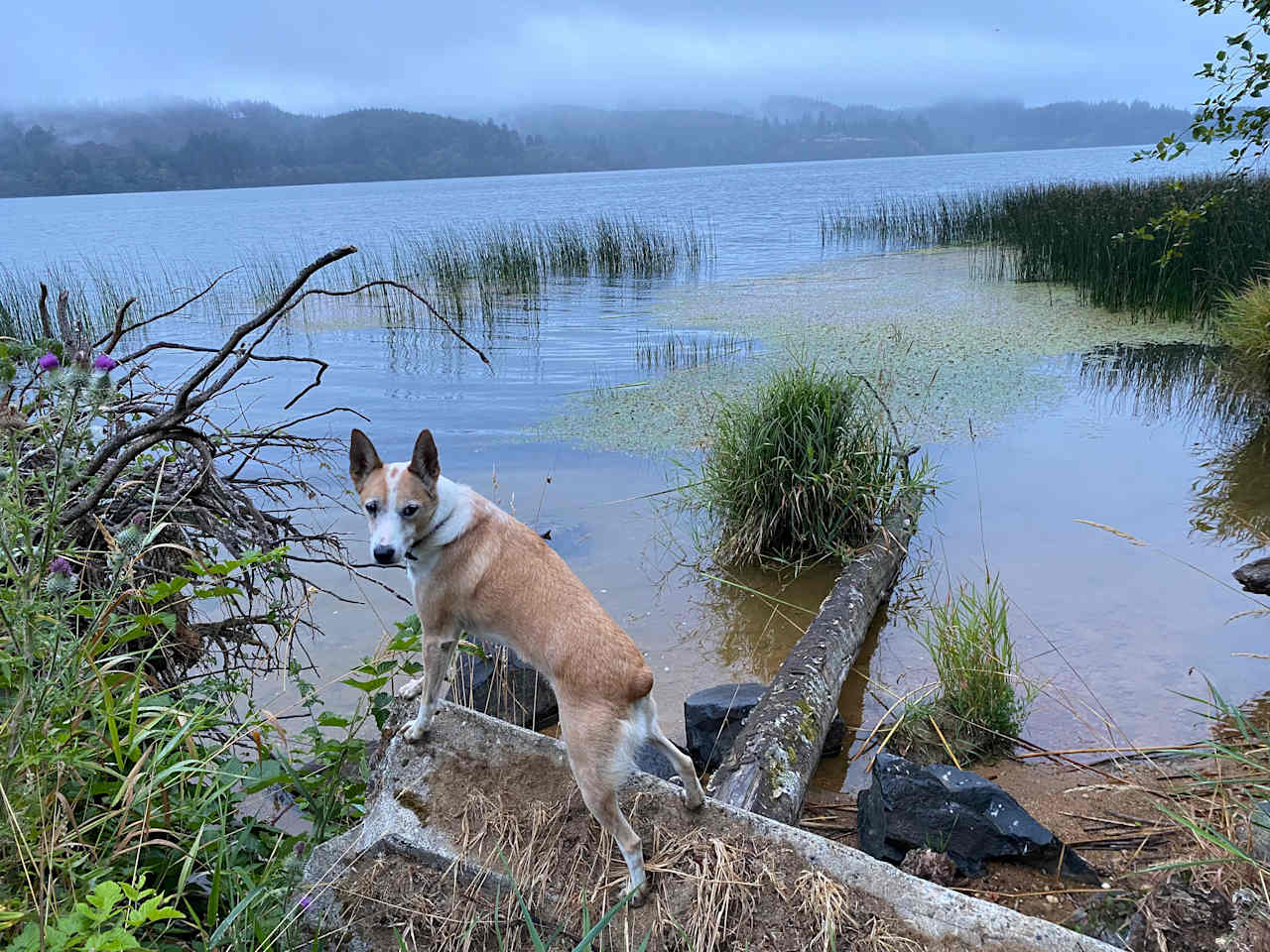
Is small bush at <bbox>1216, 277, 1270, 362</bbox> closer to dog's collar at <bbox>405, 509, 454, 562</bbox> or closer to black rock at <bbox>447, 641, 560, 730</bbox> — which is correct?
black rock at <bbox>447, 641, 560, 730</bbox>

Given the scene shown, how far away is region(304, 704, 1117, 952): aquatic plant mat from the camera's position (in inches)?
97.1

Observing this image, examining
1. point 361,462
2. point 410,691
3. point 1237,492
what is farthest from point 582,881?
point 1237,492

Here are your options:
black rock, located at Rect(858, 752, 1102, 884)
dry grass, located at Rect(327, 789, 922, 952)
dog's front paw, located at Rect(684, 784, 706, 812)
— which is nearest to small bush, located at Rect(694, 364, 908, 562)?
black rock, located at Rect(858, 752, 1102, 884)

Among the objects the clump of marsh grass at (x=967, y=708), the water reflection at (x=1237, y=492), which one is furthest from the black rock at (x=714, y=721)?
the water reflection at (x=1237, y=492)

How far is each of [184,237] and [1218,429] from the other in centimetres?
3571

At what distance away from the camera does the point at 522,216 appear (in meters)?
38.5

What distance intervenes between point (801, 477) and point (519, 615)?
386 cm

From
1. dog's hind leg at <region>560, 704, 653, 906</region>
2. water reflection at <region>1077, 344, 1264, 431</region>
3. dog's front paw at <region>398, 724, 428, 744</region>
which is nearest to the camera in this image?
dog's hind leg at <region>560, 704, 653, 906</region>

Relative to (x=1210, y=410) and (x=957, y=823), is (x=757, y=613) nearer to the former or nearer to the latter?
(x=957, y=823)

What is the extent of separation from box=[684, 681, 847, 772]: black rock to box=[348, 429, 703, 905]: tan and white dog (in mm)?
1596

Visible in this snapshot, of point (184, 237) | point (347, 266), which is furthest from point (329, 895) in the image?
point (184, 237)

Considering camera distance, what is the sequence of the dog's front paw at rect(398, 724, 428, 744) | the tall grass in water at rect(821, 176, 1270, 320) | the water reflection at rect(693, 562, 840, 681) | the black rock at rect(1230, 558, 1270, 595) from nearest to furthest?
the dog's front paw at rect(398, 724, 428, 744) < the black rock at rect(1230, 558, 1270, 595) < the water reflection at rect(693, 562, 840, 681) < the tall grass in water at rect(821, 176, 1270, 320)

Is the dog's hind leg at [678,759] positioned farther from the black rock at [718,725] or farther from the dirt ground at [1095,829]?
the black rock at [718,725]

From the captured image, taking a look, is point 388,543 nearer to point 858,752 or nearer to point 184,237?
point 858,752
